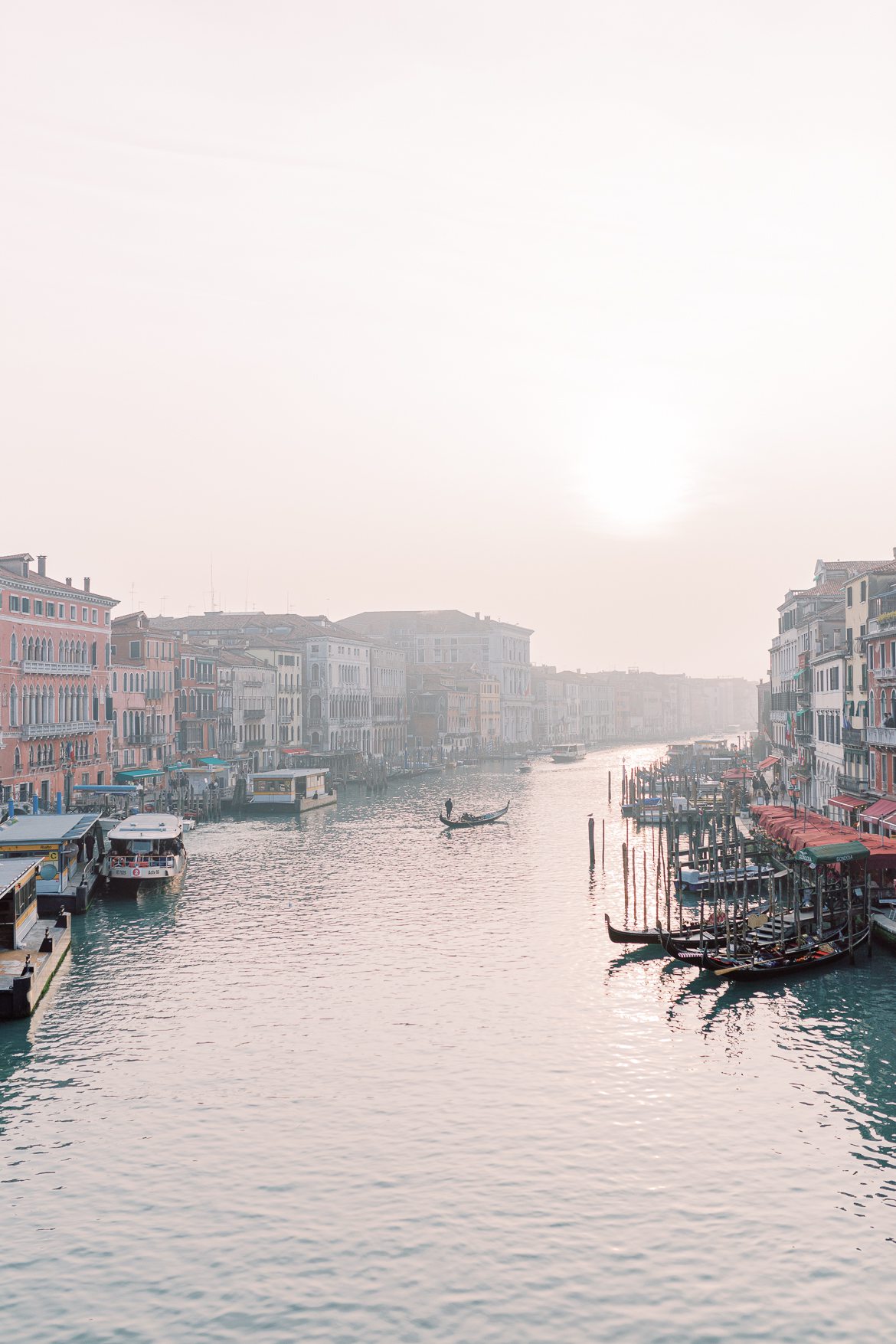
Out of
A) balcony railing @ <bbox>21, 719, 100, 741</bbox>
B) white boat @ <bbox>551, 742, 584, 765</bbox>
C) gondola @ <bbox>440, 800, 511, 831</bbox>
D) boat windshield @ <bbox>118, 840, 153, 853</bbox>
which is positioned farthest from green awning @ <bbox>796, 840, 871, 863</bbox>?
white boat @ <bbox>551, 742, 584, 765</bbox>

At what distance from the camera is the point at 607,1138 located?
66.3 feet

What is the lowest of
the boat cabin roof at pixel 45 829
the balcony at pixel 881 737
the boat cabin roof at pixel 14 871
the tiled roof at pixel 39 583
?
the boat cabin roof at pixel 14 871

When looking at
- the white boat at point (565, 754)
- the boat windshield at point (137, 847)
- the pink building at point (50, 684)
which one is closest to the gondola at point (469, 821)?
the pink building at point (50, 684)

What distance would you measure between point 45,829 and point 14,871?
10.4 metres

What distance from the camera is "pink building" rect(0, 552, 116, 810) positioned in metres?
60.1

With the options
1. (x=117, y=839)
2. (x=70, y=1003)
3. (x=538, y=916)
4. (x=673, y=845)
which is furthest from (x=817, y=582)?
(x=70, y=1003)

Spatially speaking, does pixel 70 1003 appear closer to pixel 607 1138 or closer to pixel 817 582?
pixel 607 1138

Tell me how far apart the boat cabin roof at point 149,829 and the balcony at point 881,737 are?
26639mm

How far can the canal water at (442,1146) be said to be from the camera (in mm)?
15359

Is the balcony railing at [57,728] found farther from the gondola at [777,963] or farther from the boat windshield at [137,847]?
the gondola at [777,963]

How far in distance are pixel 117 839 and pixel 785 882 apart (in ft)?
80.4

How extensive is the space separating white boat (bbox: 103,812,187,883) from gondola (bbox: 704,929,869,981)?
22803 millimetres

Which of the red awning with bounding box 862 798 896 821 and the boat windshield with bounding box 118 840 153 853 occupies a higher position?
the red awning with bounding box 862 798 896 821

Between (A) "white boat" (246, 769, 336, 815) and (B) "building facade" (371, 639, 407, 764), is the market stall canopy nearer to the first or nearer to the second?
(A) "white boat" (246, 769, 336, 815)
